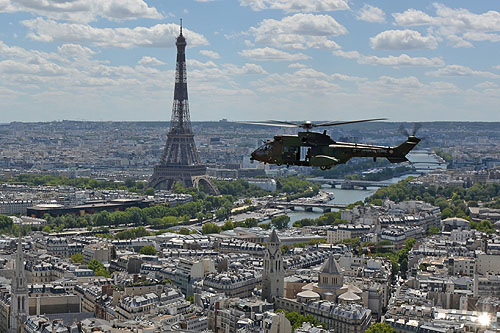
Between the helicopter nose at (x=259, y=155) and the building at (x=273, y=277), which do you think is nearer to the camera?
the helicopter nose at (x=259, y=155)

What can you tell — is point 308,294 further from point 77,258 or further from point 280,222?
point 280,222

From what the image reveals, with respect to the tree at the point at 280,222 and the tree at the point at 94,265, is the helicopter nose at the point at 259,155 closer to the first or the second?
the tree at the point at 94,265

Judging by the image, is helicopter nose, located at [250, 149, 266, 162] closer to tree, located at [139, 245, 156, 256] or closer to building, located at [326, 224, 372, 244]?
tree, located at [139, 245, 156, 256]

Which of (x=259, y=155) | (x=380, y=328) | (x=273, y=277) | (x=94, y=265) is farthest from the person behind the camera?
(x=94, y=265)

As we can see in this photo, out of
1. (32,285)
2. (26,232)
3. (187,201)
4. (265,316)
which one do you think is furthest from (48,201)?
(265,316)

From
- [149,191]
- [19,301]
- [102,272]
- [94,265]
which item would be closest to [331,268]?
[19,301]

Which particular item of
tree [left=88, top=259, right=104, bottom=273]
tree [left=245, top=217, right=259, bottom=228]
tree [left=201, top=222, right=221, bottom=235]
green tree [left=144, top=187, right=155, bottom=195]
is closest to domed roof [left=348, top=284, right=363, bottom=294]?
tree [left=88, top=259, right=104, bottom=273]

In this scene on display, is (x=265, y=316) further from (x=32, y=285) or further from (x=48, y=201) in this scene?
(x=48, y=201)

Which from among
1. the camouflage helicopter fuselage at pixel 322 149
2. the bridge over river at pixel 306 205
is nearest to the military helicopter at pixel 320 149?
the camouflage helicopter fuselage at pixel 322 149
